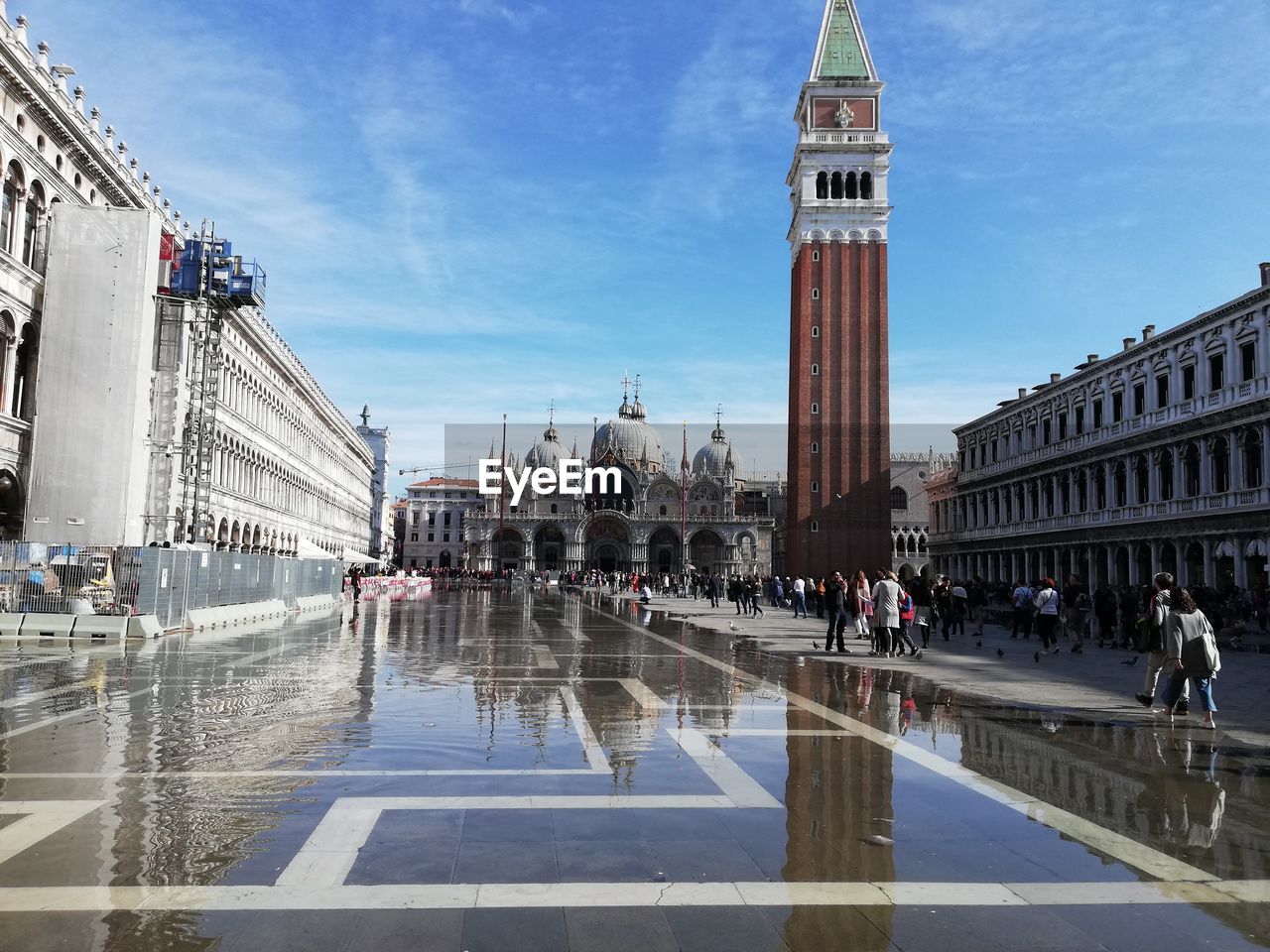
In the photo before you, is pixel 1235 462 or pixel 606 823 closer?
pixel 606 823

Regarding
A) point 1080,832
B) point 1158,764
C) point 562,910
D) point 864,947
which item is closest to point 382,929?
point 562,910

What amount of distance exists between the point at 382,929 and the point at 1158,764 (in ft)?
24.3

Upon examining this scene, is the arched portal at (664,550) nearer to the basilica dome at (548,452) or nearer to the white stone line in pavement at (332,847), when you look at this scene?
the basilica dome at (548,452)

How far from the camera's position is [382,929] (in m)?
4.59

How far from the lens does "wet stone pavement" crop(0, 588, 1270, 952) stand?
4.71 metres

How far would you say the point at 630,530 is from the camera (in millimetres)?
104750

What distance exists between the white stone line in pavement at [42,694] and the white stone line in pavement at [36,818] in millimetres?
5068

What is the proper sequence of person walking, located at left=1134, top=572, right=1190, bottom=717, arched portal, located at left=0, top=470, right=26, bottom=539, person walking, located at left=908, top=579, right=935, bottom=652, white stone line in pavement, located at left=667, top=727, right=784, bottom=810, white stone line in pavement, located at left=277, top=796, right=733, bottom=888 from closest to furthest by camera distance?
white stone line in pavement, located at left=277, top=796, right=733, bottom=888
white stone line in pavement, located at left=667, top=727, right=784, bottom=810
person walking, located at left=1134, top=572, right=1190, bottom=717
person walking, located at left=908, top=579, right=935, bottom=652
arched portal, located at left=0, top=470, right=26, bottom=539

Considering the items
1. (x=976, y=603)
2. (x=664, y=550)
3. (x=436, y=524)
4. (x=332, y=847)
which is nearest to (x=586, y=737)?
(x=332, y=847)

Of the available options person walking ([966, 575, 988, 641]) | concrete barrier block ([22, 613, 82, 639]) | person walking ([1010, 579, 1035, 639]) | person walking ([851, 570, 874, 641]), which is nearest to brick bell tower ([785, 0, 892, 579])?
person walking ([966, 575, 988, 641])

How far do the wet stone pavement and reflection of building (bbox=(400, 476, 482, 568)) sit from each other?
119 metres

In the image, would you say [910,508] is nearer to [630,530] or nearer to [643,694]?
[630,530]

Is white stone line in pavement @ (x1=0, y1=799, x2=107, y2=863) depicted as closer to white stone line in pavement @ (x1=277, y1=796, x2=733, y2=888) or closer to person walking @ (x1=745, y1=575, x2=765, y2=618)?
white stone line in pavement @ (x1=277, y1=796, x2=733, y2=888)

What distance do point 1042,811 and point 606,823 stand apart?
324cm
